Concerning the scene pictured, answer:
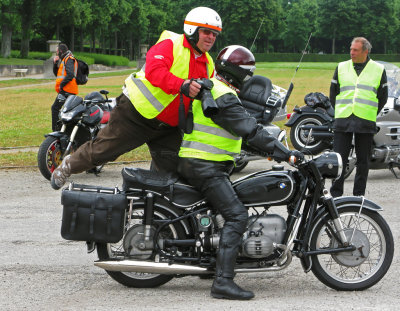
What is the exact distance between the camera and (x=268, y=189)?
18.2 ft

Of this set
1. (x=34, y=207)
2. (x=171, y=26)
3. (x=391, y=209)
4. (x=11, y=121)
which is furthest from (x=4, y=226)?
(x=171, y=26)

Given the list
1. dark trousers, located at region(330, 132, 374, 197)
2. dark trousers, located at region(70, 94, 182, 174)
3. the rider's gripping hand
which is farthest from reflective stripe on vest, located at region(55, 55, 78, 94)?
the rider's gripping hand

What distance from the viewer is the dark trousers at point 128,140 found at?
6.32m

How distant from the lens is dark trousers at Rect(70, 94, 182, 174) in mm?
6316

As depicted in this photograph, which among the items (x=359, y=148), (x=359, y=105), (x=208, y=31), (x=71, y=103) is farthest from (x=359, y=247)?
(x=71, y=103)

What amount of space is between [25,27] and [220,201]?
5956 centimetres

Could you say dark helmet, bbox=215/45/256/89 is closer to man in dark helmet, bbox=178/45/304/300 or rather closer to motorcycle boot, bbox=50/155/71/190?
man in dark helmet, bbox=178/45/304/300

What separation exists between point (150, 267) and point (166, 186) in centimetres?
58

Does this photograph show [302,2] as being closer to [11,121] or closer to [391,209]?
[11,121]

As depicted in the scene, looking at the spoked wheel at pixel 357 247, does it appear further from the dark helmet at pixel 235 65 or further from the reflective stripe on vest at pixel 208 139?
the dark helmet at pixel 235 65

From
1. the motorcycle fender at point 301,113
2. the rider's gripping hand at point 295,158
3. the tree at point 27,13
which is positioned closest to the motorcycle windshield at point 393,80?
the motorcycle fender at point 301,113

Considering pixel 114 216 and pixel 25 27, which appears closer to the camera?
pixel 114 216

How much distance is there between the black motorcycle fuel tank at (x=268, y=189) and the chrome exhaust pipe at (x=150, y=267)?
0.61 meters

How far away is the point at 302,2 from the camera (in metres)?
126
